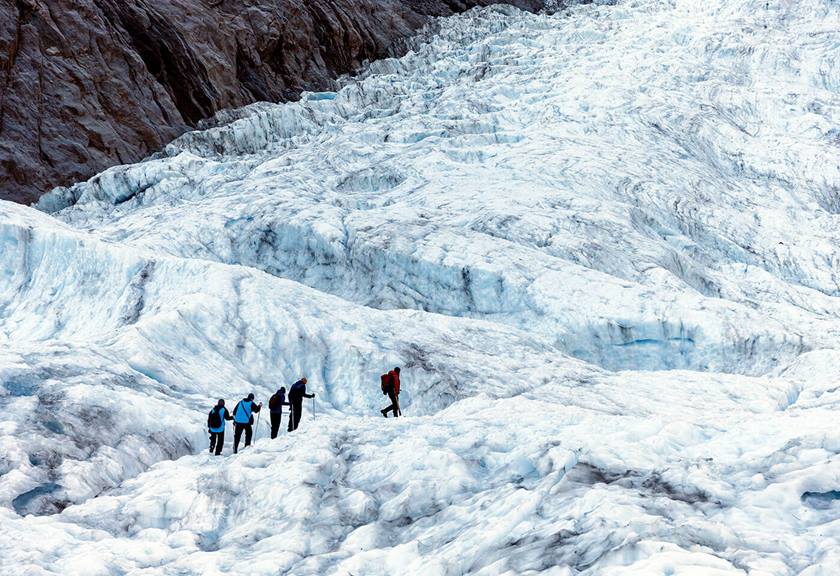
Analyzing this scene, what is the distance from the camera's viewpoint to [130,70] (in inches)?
1410

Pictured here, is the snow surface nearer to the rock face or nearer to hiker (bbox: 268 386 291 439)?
hiker (bbox: 268 386 291 439)

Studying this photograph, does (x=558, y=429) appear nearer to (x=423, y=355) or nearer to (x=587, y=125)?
(x=423, y=355)

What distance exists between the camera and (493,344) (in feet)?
63.4

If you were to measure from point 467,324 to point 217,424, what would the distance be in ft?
30.4

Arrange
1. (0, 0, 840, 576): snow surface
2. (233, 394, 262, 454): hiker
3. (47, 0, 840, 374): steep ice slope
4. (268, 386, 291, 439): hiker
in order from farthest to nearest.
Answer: (47, 0, 840, 374): steep ice slope → (268, 386, 291, 439): hiker → (233, 394, 262, 454): hiker → (0, 0, 840, 576): snow surface

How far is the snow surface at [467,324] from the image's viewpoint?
8.77 metres

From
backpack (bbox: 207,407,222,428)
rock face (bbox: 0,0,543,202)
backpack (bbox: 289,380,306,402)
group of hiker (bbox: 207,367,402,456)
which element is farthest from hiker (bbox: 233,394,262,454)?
rock face (bbox: 0,0,543,202)

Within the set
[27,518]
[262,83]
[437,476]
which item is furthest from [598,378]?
[262,83]

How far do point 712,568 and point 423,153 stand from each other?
27091 millimetres

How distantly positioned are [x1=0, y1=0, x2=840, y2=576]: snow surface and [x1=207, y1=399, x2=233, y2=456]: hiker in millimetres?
531

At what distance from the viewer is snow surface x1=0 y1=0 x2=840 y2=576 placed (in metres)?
8.77

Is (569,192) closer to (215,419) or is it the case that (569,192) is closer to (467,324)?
(467,324)

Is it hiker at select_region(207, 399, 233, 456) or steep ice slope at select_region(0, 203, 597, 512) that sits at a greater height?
steep ice slope at select_region(0, 203, 597, 512)

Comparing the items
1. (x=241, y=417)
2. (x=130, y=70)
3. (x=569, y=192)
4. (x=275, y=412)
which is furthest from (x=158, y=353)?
(x=130, y=70)
